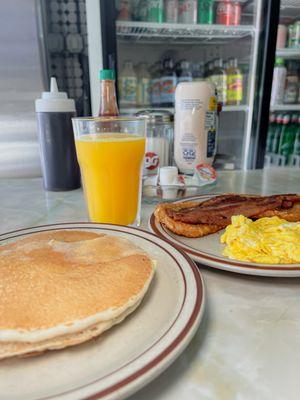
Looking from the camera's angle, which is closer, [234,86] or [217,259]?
[217,259]

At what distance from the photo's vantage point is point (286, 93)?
2.20 meters

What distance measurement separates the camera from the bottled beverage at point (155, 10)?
1.68 metres

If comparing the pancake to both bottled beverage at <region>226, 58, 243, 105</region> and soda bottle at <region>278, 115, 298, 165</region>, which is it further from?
soda bottle at <region>278, 115, 298, 165</region>

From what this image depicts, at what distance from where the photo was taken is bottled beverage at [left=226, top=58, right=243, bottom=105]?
6.04 feet

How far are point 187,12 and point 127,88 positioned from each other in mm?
549

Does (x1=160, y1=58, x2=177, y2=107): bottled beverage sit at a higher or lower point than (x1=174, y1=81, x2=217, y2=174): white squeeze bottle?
higher

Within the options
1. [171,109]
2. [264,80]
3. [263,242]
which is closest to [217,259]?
[263,242]

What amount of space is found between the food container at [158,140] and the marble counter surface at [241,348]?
62 cm

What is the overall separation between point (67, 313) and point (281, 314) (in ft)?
0.87

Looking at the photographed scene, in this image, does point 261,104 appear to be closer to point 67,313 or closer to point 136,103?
point 136,103

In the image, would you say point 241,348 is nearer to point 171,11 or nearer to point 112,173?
point 112,173

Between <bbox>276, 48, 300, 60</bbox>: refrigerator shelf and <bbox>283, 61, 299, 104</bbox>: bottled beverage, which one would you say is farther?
<bbox>283, 61, 299, 104</bbox>: bottled beverage

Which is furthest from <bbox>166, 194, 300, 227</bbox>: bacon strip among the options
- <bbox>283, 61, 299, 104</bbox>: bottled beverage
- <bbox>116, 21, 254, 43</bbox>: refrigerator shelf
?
<bbox>283, 61, 299, 104</bbox>: bottled beverage

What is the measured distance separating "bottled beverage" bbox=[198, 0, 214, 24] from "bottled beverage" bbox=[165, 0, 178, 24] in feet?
0.47
